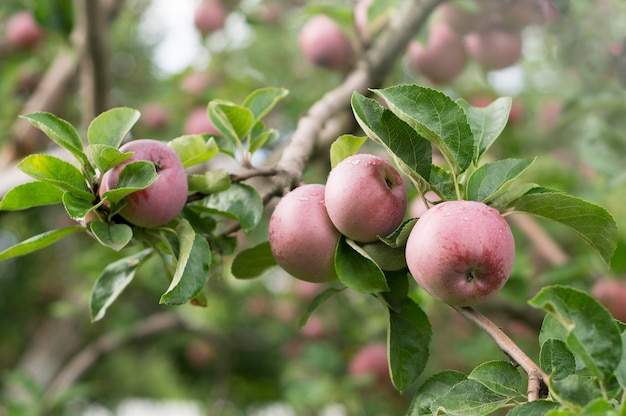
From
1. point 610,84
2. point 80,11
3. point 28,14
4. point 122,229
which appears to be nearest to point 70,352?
point 28,14

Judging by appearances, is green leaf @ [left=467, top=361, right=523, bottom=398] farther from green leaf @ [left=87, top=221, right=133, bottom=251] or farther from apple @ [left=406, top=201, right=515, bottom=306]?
green leaf @ [left=87, top=221, right=133, bottom=251]

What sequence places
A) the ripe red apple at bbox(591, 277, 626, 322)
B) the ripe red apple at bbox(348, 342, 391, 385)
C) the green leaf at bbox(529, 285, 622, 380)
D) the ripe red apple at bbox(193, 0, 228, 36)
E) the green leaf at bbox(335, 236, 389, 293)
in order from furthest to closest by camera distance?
the ripe red apple at bbox(193, 0, 228, 36), the ripe red apple at bbox(348, 342, 391, 385), the ripe red apple at bbox(591, 277, 626, 322), the green leaf at bbox(335, 236, 389, 293), the green leaf at bbox(529, 285, 622, 380)

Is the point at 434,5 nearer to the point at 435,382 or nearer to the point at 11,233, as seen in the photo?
the point at 435,382

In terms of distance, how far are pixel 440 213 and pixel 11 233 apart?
10.5ft

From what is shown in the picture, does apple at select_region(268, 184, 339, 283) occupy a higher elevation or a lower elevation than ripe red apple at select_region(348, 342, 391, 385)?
higher

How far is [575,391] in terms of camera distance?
1.26 ft

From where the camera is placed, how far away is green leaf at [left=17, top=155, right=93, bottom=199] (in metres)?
0.49

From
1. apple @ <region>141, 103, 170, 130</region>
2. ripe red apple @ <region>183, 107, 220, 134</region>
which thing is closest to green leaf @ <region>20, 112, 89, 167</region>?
ripe red apple @ <region>183, 107, 220, 134</region>

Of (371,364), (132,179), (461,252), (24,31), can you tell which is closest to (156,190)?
(132,179)

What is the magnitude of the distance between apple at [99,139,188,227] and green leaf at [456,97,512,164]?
235 mm

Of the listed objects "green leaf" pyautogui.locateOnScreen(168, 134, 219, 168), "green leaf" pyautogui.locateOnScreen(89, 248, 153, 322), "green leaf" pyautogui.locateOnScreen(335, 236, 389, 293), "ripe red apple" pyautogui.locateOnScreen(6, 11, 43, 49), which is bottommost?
"ripe red apple" pyautogui.locateOnScreen(6, 11, 43, 49)

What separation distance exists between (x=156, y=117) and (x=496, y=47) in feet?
3.62

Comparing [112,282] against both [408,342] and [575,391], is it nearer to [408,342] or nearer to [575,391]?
[408,342]

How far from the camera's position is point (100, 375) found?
12.3 feet
